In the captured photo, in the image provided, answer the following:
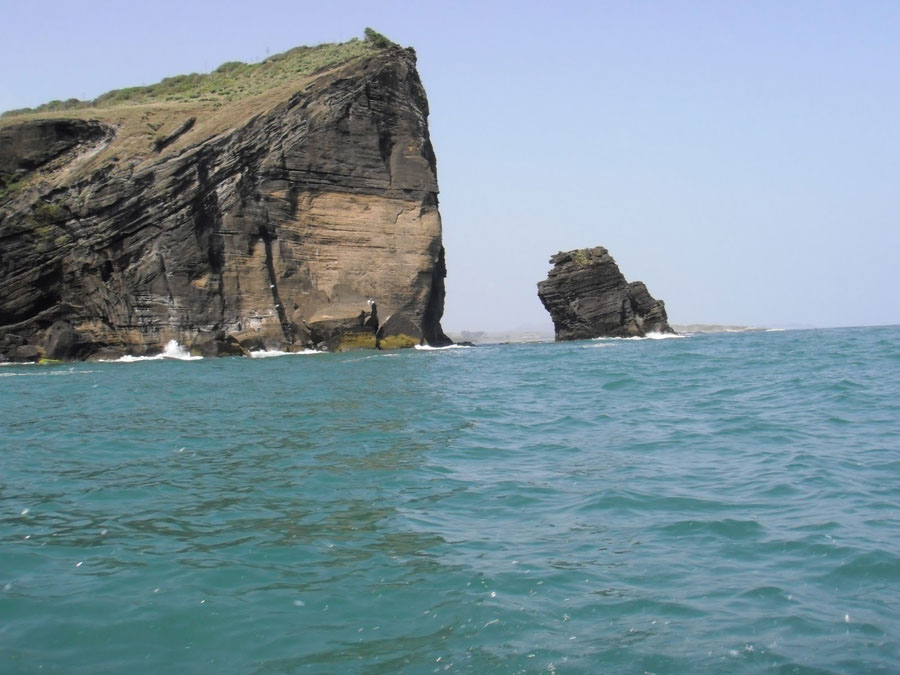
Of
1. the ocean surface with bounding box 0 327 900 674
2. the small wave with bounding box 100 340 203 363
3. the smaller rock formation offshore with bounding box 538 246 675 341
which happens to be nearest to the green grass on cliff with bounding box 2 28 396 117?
the small wave with bounding box 100 340 203 363

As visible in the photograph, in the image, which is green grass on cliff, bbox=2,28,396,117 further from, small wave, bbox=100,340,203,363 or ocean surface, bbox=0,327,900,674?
ocean surface, bbox=0,327,900,674

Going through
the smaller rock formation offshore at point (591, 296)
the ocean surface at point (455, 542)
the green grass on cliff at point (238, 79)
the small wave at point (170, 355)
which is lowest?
the ocean surface at point (455, 542)

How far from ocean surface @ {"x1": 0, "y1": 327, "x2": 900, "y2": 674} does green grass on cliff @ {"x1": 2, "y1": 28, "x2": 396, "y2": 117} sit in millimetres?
43371

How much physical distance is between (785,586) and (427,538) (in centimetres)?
321

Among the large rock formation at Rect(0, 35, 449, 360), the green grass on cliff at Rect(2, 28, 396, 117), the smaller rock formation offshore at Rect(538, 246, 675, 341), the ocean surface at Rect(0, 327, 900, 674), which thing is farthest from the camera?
the smaller rock formation offshore at Rect(538, 246, 675, 341)

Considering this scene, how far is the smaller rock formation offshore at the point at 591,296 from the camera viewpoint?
60.8m

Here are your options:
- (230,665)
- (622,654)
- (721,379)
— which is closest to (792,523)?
(622,654)

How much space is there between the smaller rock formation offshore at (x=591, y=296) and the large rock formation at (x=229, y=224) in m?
15.0

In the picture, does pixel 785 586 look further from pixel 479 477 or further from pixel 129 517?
pixel 129 517

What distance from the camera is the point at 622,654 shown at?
17.7 ft

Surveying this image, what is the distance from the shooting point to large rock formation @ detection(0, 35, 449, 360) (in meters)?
44.7

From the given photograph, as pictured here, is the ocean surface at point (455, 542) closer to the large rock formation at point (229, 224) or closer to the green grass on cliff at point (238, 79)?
the large rock formation at point (229, 224)

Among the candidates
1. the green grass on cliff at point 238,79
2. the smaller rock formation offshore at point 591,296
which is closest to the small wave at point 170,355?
the green grass on cliff at point 238,79

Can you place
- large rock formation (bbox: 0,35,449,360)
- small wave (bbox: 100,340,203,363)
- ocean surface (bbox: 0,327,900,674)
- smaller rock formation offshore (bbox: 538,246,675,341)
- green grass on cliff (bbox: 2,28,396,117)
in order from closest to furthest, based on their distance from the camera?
ocean surface (bbox: 0,327,900,674) < small wave (bbox: 100,340,203,363) < large rock formation (bbox: 0,35,449,360) < green grass on cliff (bbox: 2,28,396,117) < smaller rock formation offshore (bbox: 538,246,675,341)
